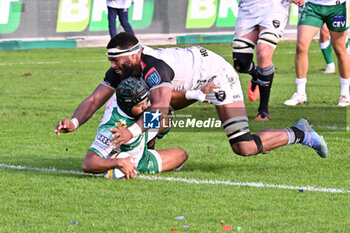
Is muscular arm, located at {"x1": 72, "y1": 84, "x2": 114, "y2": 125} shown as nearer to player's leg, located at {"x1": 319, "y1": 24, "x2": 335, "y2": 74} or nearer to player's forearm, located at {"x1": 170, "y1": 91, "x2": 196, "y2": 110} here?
player's forearm, located at {"x1": 170, "y1": 91, "x2": 196, "y2": 110}

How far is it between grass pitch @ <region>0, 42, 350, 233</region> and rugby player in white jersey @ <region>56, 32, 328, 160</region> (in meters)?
0.30

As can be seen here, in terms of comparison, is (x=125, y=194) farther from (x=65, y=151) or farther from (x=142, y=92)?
(x=65, y=151)

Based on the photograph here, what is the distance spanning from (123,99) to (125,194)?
1.00 meters

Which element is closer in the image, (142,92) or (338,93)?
(142,92)

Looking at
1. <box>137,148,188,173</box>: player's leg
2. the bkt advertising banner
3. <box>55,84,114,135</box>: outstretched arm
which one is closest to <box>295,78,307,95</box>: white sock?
<box>137,148,188,173</box>: player's leg

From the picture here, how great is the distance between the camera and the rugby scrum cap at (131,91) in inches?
296

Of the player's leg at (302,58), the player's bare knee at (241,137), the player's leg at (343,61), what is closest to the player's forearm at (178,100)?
the player's bare knee at (241,137)

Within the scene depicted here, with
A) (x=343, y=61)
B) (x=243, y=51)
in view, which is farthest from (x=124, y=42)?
(x=343, y=61)

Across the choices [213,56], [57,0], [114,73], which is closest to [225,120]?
[213,56]

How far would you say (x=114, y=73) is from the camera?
324 inches

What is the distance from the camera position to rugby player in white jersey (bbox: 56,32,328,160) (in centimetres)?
769

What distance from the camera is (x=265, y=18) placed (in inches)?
433

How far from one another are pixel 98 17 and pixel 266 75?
13104mm

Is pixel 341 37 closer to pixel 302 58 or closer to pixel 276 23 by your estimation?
pixel 302 58
